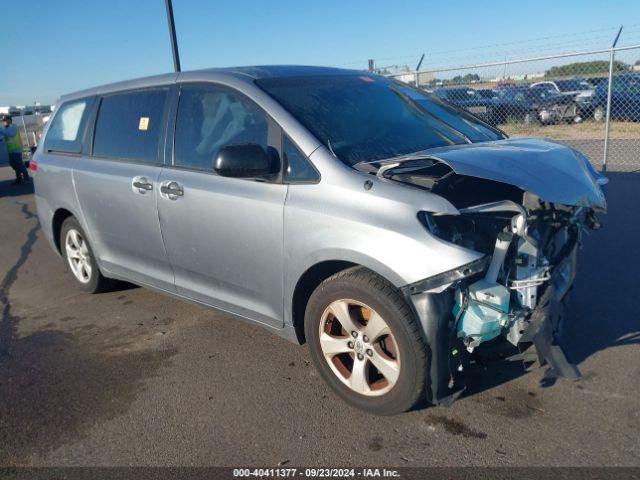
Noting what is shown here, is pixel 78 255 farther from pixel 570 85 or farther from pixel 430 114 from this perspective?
pixel 570 85

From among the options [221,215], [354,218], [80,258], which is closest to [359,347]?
[354,218]

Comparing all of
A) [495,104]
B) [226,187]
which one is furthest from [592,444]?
[495,104]

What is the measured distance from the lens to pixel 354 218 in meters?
2.94

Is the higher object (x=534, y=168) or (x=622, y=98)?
(x=534, y=168)

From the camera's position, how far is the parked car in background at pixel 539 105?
14617mm

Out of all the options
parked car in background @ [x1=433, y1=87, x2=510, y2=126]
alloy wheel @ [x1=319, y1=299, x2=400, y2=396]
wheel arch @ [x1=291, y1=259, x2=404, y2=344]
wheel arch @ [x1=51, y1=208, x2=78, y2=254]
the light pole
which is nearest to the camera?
alloy wheel @ [x1=319, y1=299, x2=400, y2=396]

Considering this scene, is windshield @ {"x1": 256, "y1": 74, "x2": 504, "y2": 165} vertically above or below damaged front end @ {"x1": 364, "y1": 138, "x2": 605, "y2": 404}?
above

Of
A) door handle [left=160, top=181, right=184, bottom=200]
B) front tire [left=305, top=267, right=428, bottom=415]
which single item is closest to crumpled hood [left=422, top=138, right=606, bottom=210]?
front tire [left=305, top=267, right=428, bottom=415]

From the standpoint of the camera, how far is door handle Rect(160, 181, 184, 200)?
384 centimetres

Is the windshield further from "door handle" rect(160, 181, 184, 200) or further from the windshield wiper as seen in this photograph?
"door handle" rect(160, 181, 184, 200)

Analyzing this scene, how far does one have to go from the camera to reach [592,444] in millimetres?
2736

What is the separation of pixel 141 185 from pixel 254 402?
1.81 m

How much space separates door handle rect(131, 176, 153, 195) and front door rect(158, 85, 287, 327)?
16cm

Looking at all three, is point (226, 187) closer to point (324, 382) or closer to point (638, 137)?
point (324, 382)
